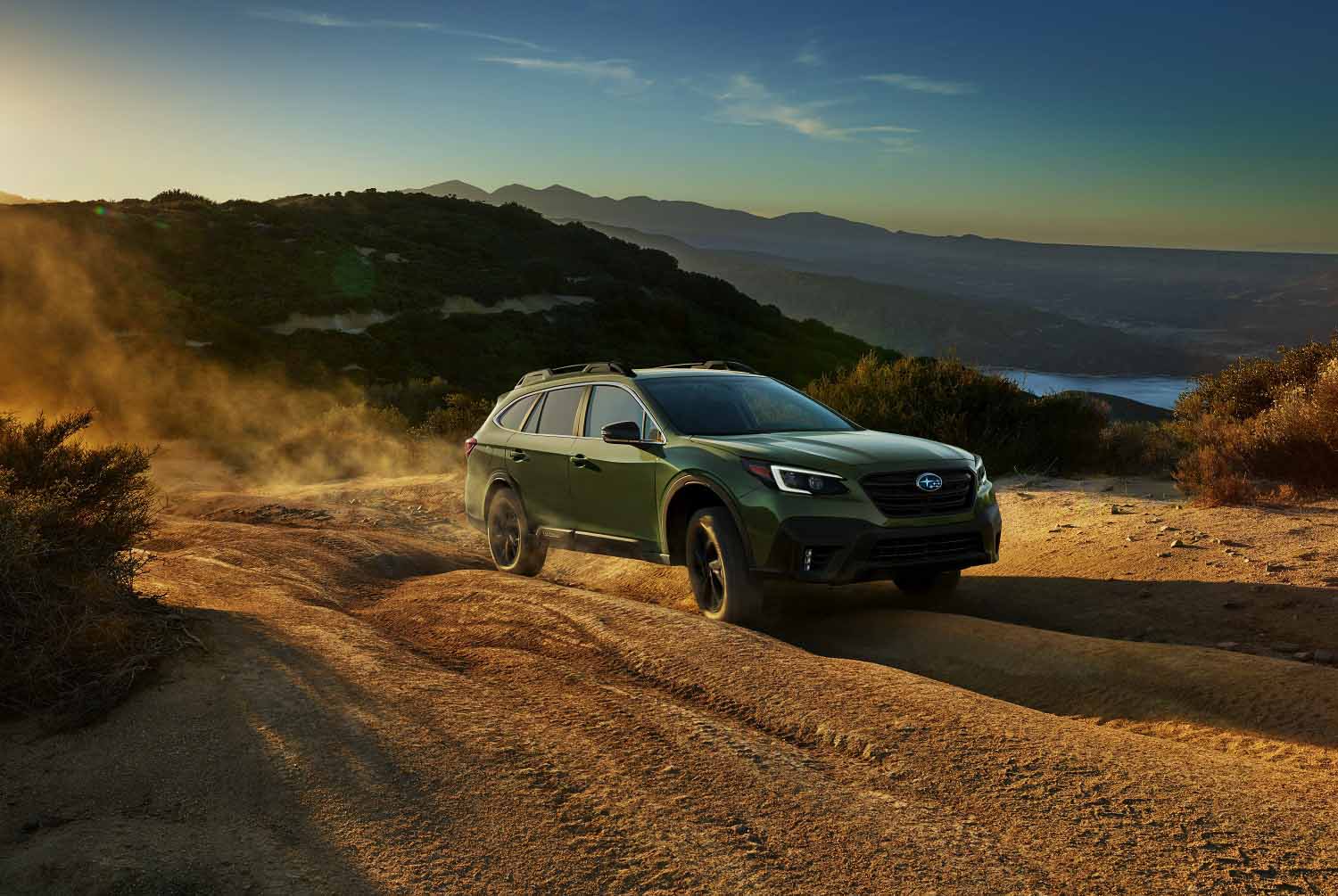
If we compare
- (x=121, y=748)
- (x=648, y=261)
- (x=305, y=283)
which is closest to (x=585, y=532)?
(x=121, y=748)

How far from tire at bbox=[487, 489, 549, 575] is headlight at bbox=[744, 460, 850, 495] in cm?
298

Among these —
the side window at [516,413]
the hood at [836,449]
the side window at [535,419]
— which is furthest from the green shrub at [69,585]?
the hood at [836,449]

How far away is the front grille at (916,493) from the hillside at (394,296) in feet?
111

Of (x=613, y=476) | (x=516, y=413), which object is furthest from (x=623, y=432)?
(x=516, y=413)

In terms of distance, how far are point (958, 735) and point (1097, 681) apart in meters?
1.54

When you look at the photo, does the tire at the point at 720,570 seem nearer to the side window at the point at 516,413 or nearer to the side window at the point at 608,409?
the side window at the point at 608,409

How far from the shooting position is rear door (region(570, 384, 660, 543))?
26.5 ft

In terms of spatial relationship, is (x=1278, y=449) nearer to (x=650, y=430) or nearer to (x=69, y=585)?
(x=650, y=430)

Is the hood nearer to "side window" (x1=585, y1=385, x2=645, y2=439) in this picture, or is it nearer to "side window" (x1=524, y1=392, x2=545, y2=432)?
"side window" (x1=585, y1=385, x2=645, y2=439)

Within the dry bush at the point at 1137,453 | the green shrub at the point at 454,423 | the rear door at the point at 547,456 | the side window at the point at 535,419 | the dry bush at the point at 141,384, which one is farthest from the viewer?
the dry bush at the point at 141,384

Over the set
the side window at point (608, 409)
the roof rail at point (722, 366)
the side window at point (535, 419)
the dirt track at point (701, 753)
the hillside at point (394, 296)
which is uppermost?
the hillside at point (394, 296)

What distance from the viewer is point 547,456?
30.4 feet

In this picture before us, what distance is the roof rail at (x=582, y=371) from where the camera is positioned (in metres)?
8.80

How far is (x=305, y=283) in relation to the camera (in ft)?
171
